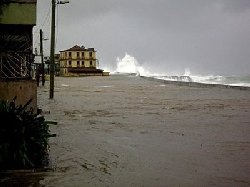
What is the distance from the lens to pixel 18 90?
11.1 metres

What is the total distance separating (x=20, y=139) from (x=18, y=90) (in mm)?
4199

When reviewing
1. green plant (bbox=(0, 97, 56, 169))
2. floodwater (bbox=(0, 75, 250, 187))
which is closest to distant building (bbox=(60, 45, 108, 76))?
floodwater (bbox=(0, 75, 250, 187))

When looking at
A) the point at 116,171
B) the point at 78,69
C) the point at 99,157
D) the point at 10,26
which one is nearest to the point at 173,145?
the point at 99,157

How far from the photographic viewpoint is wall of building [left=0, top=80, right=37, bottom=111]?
10891 millimetres

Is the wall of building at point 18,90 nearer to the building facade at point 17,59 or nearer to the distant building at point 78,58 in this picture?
the building facade at point 17,59

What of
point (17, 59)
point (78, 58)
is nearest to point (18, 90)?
point (17, 59)

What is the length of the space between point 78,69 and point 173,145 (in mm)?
82065

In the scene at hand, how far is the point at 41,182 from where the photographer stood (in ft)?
20.9

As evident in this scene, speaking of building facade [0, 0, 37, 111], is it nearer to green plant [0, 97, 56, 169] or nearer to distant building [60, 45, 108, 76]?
green plant [0, 97, 56, 169]

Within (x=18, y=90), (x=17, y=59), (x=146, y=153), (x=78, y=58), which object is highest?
(x=78, y=58)

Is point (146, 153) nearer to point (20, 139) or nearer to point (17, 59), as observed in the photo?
point (20, 139)

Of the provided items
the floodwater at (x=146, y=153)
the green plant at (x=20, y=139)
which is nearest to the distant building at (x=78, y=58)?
the floodwater at (x=146, y=153)

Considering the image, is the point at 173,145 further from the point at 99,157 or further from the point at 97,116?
the point at 97,116

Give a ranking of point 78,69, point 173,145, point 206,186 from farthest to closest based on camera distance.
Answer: point 78,69 < point 173,145 < point 206,186
